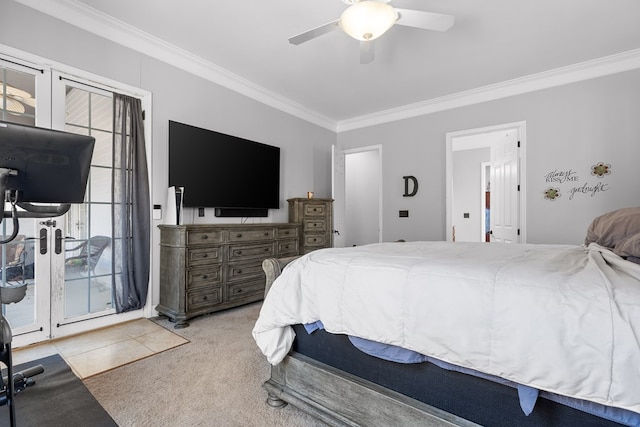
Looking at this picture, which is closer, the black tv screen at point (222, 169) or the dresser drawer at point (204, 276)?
the dresser drawer at point (204, 276)

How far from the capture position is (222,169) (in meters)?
3.52

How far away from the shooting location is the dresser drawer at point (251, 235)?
3264 millimetres

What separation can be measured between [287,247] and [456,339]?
118 inches

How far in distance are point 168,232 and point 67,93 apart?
144 cm

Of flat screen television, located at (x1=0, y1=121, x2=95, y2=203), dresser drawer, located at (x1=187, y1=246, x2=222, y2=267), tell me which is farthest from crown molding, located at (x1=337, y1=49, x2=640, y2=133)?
flat screen television, located at (x1=0, y1=121, x2=95, y2=203)

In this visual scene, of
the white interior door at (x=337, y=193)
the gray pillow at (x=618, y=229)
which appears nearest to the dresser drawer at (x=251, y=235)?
the white interior door at (x=337, y=193)

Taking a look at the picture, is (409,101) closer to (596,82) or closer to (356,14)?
(596,82)

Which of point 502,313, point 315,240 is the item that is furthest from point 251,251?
point 502,313

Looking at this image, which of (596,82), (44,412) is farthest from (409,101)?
(44,412)

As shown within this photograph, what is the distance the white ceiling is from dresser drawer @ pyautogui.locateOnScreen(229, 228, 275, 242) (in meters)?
1.87

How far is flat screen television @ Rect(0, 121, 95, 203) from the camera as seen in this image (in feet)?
3.82

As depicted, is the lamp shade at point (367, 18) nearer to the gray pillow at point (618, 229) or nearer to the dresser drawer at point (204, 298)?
the gray pillow at point (618, 229)

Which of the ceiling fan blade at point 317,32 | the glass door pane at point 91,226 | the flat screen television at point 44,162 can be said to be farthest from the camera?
the glass door pane at point 91,226

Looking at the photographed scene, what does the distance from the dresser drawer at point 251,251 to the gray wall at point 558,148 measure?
225 cm
